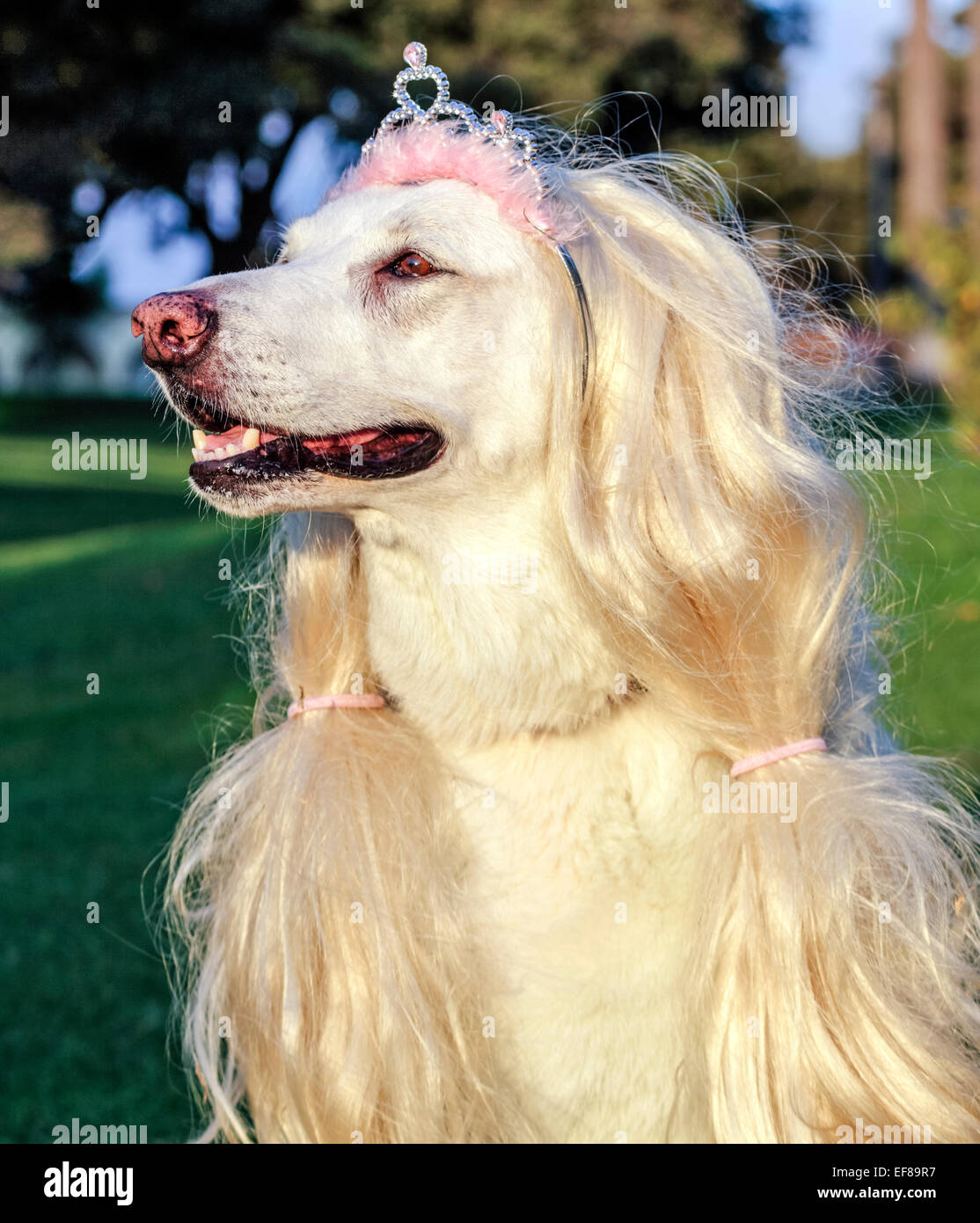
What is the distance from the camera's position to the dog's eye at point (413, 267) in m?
2.26

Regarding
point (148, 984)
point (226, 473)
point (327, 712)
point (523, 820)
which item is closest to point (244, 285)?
point (226, 473)

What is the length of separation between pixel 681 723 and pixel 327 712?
74cm

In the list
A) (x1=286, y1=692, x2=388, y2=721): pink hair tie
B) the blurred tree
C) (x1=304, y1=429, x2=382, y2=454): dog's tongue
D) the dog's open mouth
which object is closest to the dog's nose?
the dog's open mouth

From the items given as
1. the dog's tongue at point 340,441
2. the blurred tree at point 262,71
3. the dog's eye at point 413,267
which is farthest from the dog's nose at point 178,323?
the blurred tree at point 262,71

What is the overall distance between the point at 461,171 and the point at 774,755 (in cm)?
124

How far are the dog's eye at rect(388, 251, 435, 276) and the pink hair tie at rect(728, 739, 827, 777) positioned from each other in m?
1.06

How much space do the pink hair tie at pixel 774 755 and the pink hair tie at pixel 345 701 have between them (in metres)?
0.74

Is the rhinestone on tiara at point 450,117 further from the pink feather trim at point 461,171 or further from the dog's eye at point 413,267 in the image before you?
the dog's eye at point 413,267

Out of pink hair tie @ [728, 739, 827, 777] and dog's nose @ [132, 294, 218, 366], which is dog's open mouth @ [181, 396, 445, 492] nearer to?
dog's nose @ [132, 294, 218, 366]

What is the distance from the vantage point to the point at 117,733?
260 inches

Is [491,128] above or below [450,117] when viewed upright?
below

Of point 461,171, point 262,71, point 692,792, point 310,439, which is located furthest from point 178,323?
point 262,71

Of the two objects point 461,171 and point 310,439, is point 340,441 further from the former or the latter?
point 461,171
